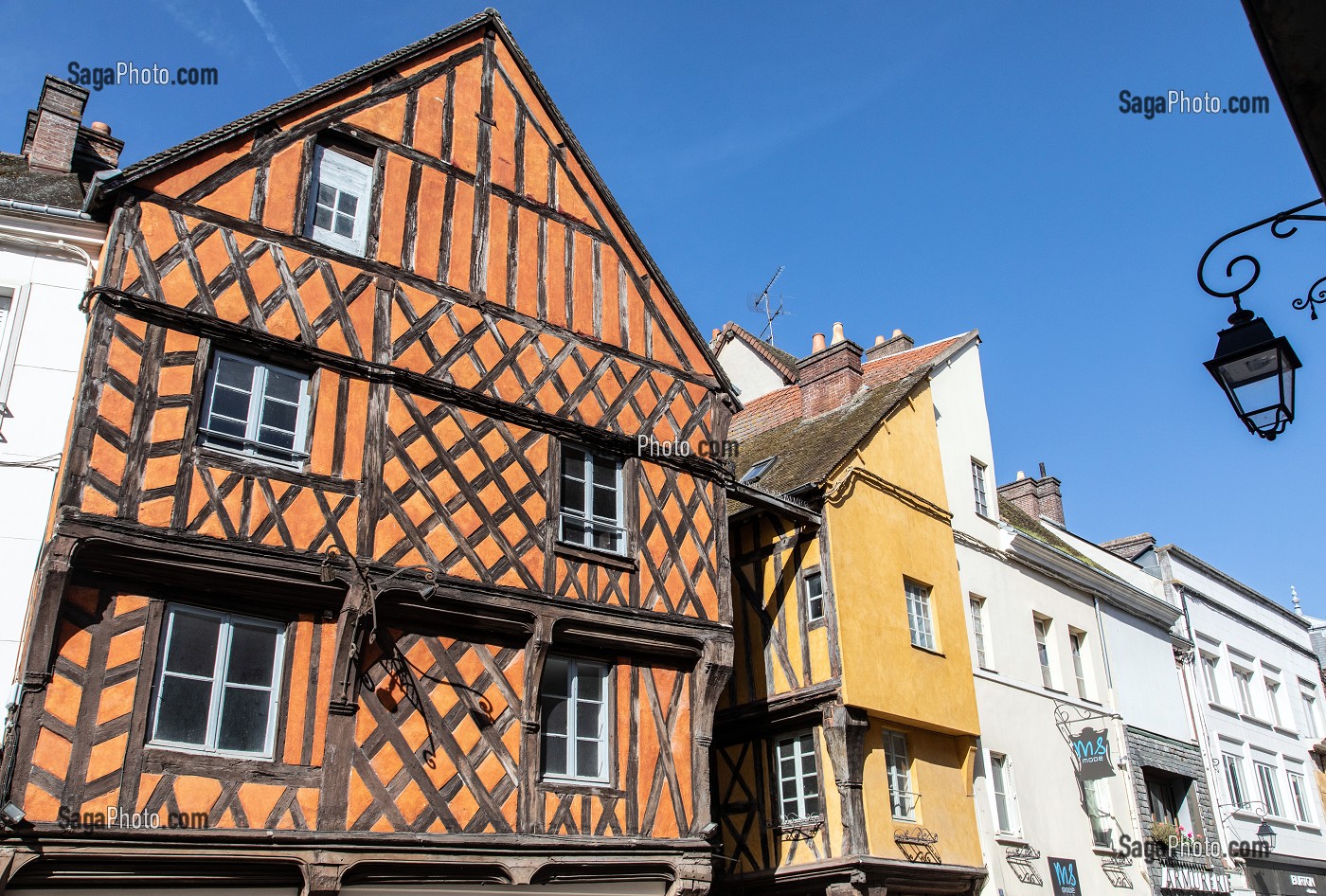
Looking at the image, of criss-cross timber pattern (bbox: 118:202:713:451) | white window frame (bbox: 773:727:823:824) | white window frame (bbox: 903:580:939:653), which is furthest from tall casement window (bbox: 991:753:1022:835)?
criss-cross timber pattern (bbox: 118:202:713:451)

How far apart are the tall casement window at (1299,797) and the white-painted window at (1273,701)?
123 centimetres

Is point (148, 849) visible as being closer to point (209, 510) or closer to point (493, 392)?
point (209, 510)

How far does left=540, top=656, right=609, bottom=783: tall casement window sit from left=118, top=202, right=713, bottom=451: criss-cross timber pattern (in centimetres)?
273

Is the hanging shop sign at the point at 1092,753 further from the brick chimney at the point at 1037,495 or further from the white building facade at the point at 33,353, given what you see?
the white building facade at the point at 33,353

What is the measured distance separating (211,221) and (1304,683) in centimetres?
2854

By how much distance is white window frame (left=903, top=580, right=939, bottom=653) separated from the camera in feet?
52.0

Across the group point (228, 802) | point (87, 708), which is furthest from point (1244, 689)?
point (87, 708)

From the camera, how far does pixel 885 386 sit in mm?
18062

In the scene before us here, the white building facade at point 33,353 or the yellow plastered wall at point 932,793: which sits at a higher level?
the white building facade at point 33,353

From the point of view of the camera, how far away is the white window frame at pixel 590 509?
38.2 feet

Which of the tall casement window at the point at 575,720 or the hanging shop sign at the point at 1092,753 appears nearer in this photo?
the tall casement window at the point at 575,720

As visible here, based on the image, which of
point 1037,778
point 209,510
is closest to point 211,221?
point 209,510

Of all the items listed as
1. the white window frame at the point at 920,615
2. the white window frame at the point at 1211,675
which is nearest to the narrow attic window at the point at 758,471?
the white window frame at the point at 920,615

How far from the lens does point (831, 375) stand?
61.1 ft
